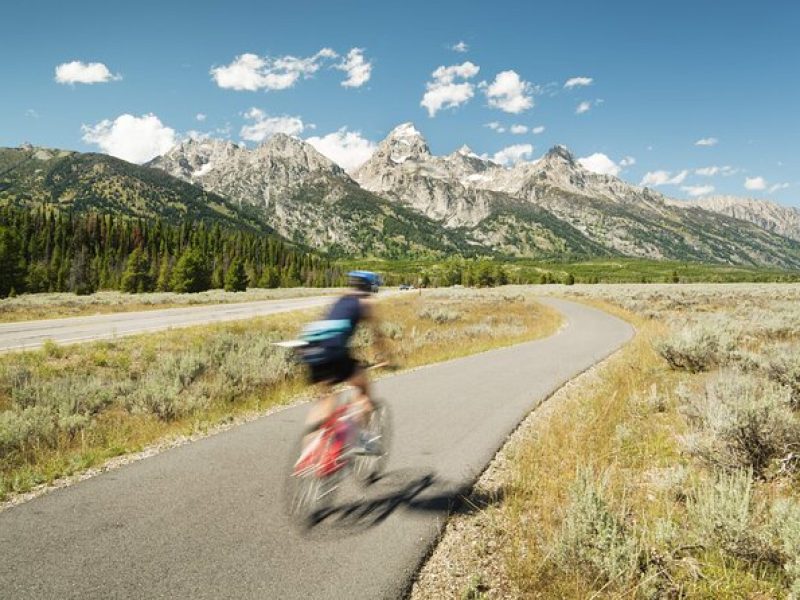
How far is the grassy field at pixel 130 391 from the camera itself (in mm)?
7355

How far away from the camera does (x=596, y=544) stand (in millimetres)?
4227

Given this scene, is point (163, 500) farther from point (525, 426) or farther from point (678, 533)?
point (525, 426)

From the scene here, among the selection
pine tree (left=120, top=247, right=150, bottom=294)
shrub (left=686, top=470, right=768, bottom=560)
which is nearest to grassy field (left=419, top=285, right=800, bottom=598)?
shrub (left=686, top=470, right=768, bottom=560)

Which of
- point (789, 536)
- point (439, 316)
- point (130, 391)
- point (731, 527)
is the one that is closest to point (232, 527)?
point (731, 527)

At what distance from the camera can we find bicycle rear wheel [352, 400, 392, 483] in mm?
6203

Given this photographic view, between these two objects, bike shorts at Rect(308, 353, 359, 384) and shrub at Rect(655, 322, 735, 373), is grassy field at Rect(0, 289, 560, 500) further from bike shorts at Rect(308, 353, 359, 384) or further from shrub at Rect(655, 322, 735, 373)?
shrub at Rect(655, 322, 735, 373)

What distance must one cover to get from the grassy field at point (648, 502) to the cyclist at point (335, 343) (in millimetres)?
2093

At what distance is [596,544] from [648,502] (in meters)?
2.00

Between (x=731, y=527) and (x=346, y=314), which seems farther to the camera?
(x=346, y=314)

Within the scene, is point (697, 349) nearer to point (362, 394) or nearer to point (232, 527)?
point (362, 394)

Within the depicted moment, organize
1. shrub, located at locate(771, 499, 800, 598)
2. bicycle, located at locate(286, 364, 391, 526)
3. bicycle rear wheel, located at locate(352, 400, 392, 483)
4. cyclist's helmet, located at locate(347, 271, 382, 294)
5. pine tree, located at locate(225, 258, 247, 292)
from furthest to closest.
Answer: pine tree, located at locate(225, 258, 247, 292) < bicycle rear wheel, located at locate(352, 400, 392, 483) < cyclist's helmet, located at locate(347, 271, 382, 294) < bicycle, located at locate(286, 364, 391, 526) < shrub, located at locate(771, 499, 800, 598)

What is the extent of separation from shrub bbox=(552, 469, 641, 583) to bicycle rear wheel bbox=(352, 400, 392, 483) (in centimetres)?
252

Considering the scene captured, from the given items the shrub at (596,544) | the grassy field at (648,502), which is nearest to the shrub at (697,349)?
the grassy field at (648,502)

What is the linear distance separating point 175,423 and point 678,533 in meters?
8.17
